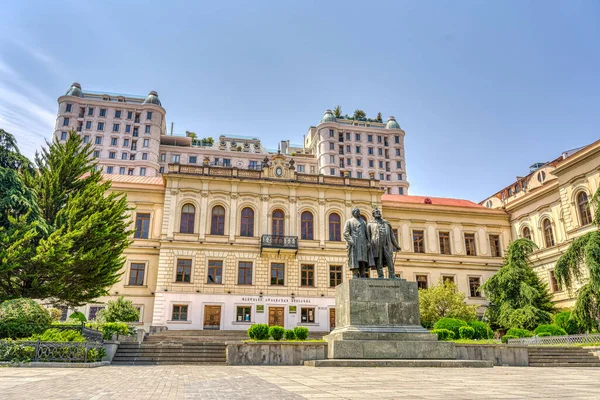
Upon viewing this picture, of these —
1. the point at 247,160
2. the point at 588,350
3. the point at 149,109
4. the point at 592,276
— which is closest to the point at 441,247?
the point at 592,276

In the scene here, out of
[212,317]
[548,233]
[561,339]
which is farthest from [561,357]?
[212,317]

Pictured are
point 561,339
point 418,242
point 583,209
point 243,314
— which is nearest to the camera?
point 561,339

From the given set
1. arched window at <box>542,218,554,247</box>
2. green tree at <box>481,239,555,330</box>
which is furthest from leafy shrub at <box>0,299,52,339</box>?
arched window at <box>542,218,554,247</box>

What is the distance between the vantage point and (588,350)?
18422 millimetres

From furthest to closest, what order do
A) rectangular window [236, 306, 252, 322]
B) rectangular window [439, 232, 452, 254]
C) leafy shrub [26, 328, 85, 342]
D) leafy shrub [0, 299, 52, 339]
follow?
1. rectangular window [439, 232, 452, 254]
2. rectangular window [236, 306, 252, 322]
3. leafy shrub [0, 299, 52, 339]
4. leafy shrub [26, 328, 85, 342]

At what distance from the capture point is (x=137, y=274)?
3100 cm

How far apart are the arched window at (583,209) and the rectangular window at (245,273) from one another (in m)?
22.1

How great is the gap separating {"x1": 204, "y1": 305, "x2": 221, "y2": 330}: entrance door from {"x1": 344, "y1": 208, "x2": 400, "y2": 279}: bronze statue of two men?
18236 millimetres

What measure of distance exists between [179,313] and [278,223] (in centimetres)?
931

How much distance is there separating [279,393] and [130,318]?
889 inches

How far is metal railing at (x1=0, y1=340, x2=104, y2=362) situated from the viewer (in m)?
12.6

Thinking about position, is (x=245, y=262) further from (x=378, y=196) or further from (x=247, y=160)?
(x=247, y=160)

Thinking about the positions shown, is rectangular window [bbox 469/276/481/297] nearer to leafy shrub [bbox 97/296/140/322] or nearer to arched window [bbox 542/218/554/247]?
arched window [bbox 542/218/554/247]

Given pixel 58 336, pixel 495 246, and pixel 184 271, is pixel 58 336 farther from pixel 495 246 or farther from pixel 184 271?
pixel 495 246
